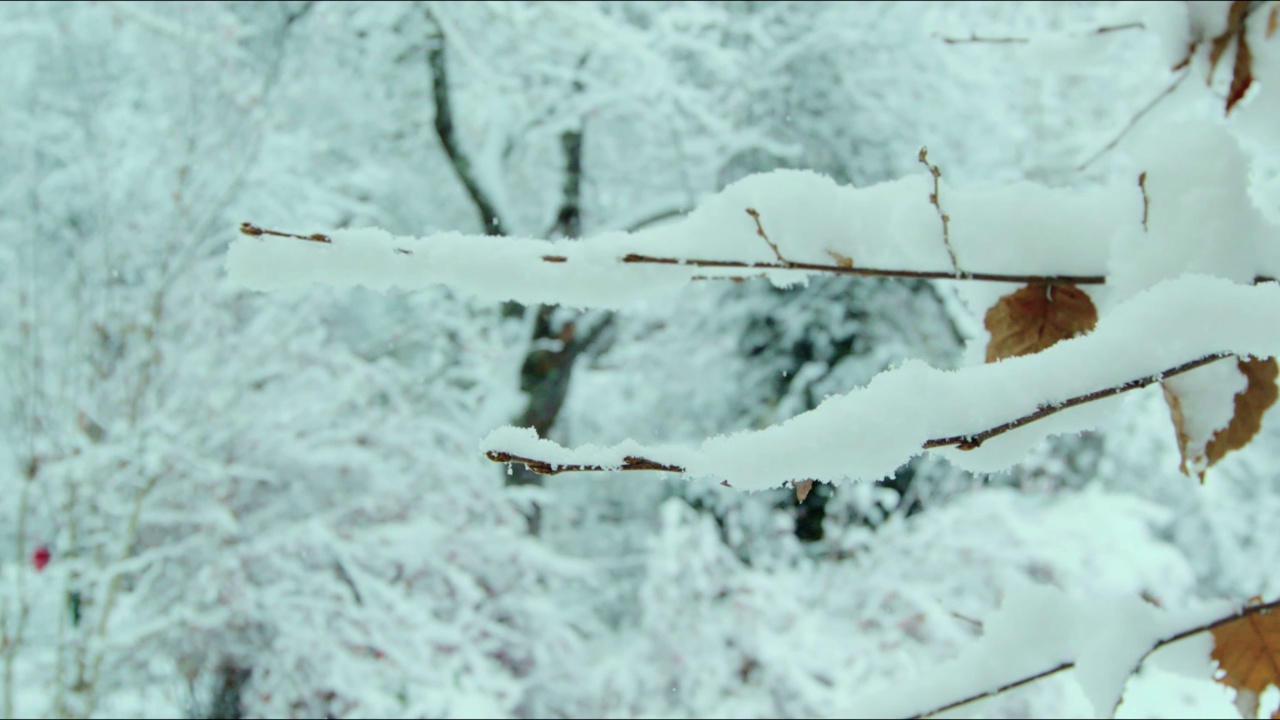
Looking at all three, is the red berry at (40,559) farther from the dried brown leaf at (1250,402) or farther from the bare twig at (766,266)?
the dried brown leaf at (1250,402)

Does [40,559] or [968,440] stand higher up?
[968,440]

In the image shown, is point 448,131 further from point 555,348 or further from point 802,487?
point 802,487

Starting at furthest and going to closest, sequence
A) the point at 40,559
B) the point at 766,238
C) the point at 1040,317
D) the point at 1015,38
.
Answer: the point at 40,559 → the point at 1015,38 → the point at 1040,317 → the point at 766,238

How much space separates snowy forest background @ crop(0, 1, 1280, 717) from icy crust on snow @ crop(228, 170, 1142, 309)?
142 cm

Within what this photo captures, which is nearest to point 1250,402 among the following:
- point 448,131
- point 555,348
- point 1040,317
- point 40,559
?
point 1040,317

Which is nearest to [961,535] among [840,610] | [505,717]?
[840,610]

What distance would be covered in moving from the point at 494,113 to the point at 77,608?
9.82 feet

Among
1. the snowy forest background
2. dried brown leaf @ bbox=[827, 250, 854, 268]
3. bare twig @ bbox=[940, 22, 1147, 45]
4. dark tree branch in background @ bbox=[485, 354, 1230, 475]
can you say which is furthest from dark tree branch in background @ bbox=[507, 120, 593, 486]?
dark tree branch in background @ bbox=[485, 354, 1230, 475]

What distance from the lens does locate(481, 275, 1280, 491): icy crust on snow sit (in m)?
0.32

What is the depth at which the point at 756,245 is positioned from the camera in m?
0.46

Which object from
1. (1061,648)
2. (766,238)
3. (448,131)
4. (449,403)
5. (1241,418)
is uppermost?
(766,238)

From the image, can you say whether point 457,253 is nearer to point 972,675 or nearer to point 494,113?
point 972,675

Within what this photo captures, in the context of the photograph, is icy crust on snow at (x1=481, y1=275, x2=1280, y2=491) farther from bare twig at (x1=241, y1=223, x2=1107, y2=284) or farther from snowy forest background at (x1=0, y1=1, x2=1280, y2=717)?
snowy forest background at (x1=0, y1=1, x2=1280, y2=717)

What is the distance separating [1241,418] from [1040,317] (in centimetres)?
12
